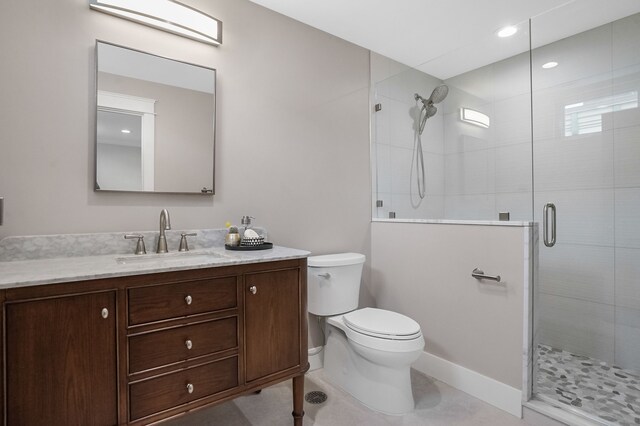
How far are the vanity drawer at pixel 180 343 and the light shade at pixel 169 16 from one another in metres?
1.50

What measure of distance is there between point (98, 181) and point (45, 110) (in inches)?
14.3

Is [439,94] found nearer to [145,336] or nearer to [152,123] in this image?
[152,123]

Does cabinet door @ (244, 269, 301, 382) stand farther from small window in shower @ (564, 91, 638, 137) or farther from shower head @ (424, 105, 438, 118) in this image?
small window in shower @ (564, 91, 638, 137)

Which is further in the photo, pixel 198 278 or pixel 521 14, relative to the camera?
pixel 521 14

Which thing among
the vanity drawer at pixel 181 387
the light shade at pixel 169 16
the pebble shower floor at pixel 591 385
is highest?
the light shade at pixel 169 16

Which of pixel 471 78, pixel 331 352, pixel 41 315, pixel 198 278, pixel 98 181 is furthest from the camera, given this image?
pixel 471 78

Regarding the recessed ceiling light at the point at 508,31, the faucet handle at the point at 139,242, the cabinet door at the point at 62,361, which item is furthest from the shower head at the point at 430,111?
the cabinet door at the point at 62,361

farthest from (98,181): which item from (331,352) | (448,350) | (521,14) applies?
(521,14)

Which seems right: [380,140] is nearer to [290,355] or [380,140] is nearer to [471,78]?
[471,78]

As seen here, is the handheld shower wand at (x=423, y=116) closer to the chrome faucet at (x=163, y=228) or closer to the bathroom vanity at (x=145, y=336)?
the bathroom vanity at (x=145, y=336)

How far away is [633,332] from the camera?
215 cm

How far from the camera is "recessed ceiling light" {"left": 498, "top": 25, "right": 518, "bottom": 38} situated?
6.76 feet

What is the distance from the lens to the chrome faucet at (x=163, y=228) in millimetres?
1654

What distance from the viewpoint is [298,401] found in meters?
1.63
